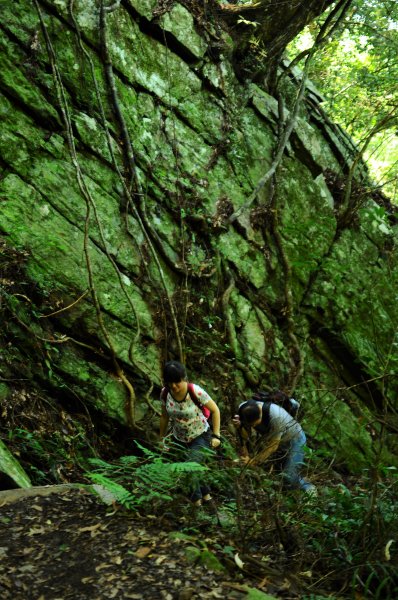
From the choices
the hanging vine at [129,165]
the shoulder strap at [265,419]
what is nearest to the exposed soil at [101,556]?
the shoulder strap at [265,419]

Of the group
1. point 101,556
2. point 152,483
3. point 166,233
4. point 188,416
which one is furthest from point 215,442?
point 166,233

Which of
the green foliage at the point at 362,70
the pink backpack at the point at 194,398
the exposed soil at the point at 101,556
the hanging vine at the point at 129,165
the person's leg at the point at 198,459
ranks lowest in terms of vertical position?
the exposed soil at the point at 101,556

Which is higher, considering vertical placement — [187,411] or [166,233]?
[166,233]

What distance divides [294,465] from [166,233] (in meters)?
3.70

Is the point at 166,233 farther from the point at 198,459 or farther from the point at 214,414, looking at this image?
the point at 198,459

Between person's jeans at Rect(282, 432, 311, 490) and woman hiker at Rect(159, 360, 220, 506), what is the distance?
2.10 feet

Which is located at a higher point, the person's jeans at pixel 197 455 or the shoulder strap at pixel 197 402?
the shoulder strap at pixel 197 402

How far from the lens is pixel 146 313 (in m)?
6.45

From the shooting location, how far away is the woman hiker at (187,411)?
14.3ft

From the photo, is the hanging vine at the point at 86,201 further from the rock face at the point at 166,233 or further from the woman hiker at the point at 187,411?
the woman hiker at the point at 187,411

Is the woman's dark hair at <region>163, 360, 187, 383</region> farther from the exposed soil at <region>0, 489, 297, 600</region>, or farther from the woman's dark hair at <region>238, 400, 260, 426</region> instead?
the exposed soil at <region>0, 489, 297, 600</region>

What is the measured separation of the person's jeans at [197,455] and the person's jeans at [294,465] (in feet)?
2.01

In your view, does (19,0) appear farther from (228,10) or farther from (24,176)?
(228,10)

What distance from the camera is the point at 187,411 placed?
4.51 meters
